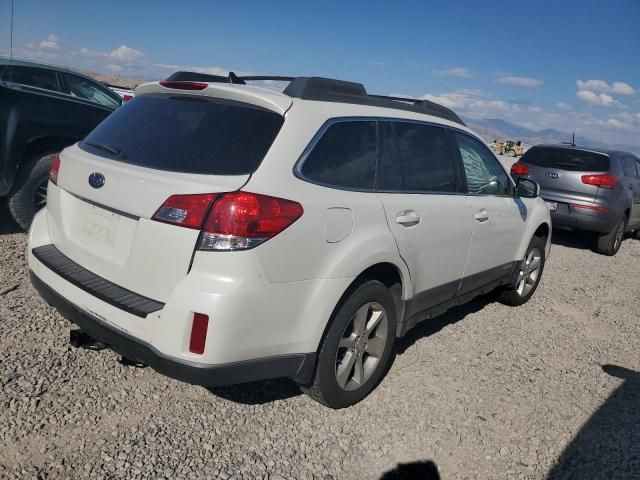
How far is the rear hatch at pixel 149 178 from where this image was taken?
224cm

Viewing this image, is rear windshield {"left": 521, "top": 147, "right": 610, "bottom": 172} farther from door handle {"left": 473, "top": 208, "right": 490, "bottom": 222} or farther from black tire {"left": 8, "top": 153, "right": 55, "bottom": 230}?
black tire {"left": 8, "top": 153, "right": 55, "bottom": 230}

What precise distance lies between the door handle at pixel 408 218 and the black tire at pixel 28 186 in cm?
379

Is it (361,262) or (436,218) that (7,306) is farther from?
(436,218)

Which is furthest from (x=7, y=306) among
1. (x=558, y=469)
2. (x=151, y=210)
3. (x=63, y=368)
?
(x=558, y=469)

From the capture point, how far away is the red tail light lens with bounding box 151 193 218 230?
7.15ft

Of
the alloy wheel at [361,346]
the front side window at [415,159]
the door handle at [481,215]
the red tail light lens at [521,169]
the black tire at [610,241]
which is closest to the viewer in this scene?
the alloy wheel at [361,346]

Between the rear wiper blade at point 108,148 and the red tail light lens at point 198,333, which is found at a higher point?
the rear wiper blade at point 108,148

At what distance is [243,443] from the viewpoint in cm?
260

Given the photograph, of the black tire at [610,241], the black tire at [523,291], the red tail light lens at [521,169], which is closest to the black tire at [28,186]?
the black tire at [523,291]

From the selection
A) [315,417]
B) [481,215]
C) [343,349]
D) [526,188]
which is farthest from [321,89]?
[526,188]

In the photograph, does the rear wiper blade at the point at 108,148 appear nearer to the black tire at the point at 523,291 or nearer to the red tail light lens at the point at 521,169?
the black tire at the point at 523,291

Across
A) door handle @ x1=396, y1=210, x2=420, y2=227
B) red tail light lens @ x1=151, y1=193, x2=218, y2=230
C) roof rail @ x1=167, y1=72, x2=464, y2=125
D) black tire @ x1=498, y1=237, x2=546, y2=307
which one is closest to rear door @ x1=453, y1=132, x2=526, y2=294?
black tire @ x1=498, y1=237, x2=546, y2=307

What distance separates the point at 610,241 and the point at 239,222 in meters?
7.85

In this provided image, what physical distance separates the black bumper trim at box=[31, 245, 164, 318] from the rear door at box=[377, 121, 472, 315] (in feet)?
4.59
